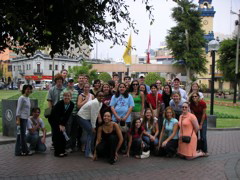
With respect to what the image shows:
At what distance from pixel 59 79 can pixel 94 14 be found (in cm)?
246

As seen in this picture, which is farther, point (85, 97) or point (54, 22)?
point (85, 97)

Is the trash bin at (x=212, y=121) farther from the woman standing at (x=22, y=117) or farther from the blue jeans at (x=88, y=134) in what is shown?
the woman standing at (x=22, y=117)

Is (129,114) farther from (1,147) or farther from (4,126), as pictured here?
(4,126)

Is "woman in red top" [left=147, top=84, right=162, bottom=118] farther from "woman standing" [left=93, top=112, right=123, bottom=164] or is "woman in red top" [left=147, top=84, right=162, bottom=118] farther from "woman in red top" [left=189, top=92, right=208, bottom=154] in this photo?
"woman standing" [left=93, top=112, right=123, bottom=164]

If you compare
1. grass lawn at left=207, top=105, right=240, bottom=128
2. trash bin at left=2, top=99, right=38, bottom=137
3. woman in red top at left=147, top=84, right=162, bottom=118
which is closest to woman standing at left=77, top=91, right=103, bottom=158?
woman in red top at left=147, top=84, right=162, bottom=118

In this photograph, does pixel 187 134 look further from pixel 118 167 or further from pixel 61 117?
pixel 61 117

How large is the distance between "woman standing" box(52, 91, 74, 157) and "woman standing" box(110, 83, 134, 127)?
1108 mm

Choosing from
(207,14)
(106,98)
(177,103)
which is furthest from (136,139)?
(207,14)

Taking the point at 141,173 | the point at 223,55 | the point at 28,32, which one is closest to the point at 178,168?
the point at 141,173

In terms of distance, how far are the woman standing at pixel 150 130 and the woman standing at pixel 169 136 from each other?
161mm

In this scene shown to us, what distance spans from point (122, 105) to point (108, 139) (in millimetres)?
1019

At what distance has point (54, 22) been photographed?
16.3ft

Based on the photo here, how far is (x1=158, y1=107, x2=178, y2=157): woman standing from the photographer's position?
23.1 ft

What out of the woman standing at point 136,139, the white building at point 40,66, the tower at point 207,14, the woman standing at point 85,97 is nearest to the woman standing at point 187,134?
the woman standing at point 136,139
